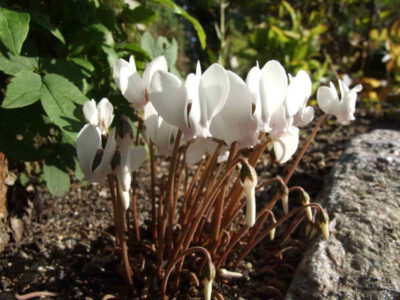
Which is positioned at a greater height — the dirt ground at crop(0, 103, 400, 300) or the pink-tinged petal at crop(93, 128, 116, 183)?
the pink-tinged petal at crop(93, 128, 116, 183)

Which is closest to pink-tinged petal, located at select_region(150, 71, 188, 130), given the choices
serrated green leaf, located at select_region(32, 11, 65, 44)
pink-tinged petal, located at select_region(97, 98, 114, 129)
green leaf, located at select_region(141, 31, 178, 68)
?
pink-tinged petal, located at select_region(97, 98, 114, 129)

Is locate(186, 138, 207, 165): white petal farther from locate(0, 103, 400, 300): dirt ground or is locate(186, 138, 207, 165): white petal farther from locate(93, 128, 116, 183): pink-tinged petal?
locate(0, 103, 400, 300): dirt ground

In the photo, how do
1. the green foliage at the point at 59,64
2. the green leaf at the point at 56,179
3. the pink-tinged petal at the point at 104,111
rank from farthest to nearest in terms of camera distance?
the green leaf at the point at 56,179 → the green foliage at the point at 59,64 → the pink-tinged petal at the point at 104,111

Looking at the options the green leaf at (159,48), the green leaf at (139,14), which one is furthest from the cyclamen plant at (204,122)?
the green leaf at (139,14)

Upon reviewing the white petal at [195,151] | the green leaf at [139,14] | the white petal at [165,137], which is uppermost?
the green leaf at [139,14]

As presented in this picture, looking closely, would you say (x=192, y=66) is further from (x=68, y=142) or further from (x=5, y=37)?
(x=5, y=37)

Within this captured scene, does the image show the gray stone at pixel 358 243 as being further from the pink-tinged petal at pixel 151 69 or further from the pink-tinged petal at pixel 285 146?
the pink-tinged petal at pixel 151 69

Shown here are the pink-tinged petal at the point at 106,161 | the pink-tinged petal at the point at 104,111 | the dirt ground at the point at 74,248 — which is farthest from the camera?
the dirt ground at the point at 74,248
